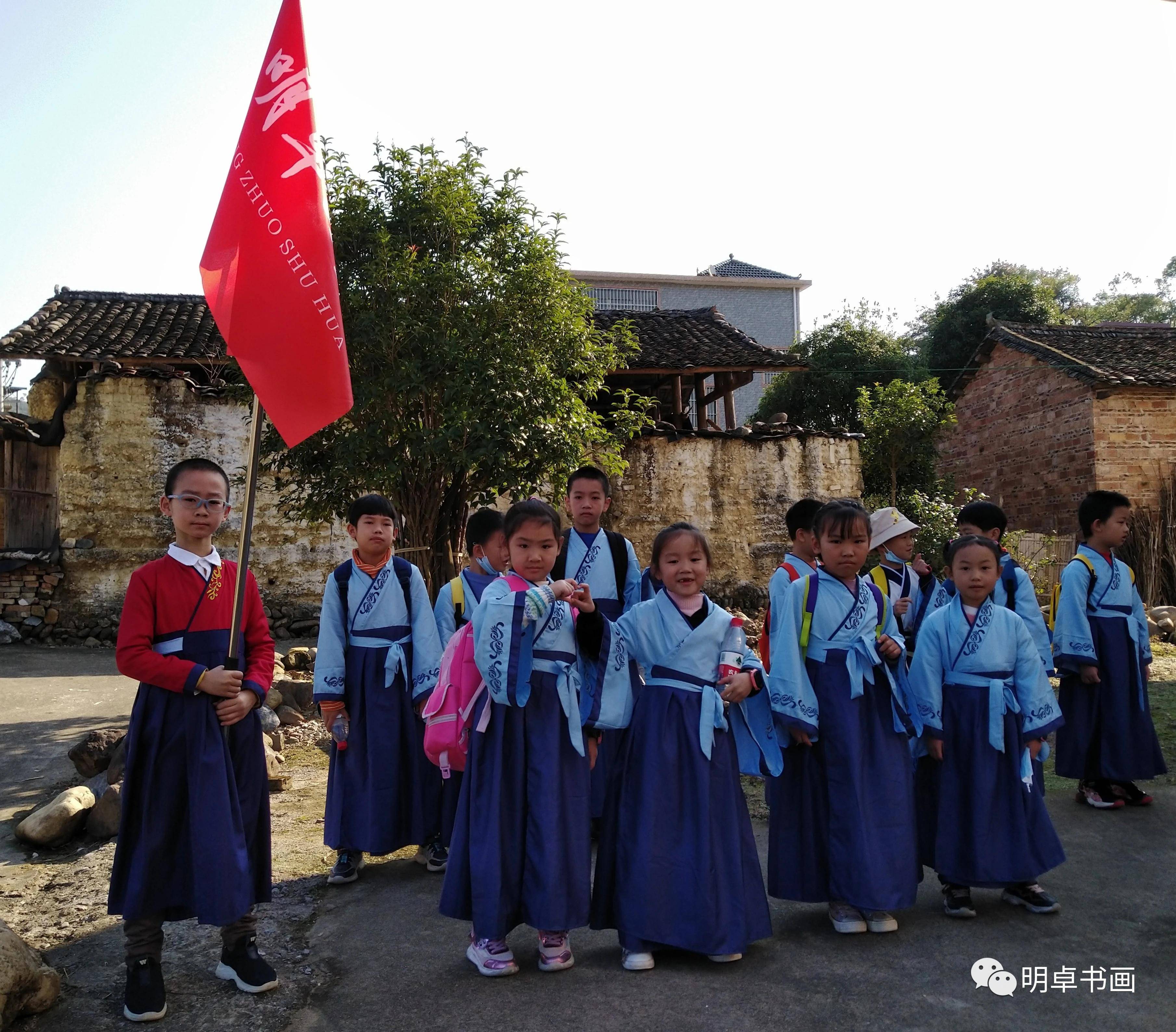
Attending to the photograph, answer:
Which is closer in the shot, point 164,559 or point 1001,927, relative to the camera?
point 164,559

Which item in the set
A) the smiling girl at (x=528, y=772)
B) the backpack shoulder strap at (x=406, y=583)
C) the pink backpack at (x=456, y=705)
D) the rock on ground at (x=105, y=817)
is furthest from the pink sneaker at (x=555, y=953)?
the rock on ground at (x=105, y=817)

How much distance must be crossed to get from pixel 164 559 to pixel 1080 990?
3252mm

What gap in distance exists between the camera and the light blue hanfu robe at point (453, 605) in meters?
4.71

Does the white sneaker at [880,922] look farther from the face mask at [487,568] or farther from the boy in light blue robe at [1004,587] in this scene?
the face mask at [487,568]

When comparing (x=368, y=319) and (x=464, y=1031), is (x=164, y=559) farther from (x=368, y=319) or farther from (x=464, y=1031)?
(x=368, y=319)

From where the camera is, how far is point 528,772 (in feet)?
10.7

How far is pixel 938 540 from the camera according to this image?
46.2ft

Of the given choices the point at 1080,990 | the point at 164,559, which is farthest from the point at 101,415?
the point at 1080,990

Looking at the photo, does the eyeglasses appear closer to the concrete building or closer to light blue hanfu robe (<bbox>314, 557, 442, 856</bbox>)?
light blue hanfu robe (<bbox>314, 557, 442, 856</bbox>)

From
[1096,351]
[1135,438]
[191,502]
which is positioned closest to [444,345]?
[191,502]

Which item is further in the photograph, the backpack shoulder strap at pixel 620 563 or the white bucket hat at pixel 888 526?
the backpack shoulder strap at pixel 620 563

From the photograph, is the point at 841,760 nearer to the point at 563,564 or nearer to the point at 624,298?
the point at 563,564

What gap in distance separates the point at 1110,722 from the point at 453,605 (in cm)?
354

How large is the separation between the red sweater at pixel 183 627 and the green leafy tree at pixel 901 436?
1456cm
